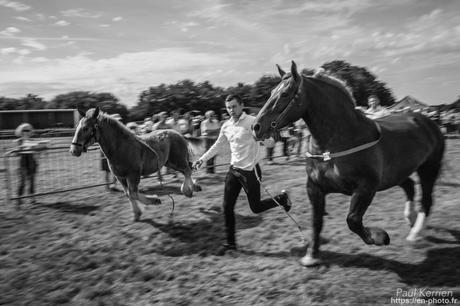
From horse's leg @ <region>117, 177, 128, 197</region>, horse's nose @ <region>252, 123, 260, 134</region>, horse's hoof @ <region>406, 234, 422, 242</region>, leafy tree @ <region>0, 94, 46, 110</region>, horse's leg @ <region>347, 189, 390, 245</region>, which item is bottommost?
horse's hoof @ <region>406, 234, 422, 242</region>

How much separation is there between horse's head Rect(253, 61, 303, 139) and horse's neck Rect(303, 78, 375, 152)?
0.14 meters

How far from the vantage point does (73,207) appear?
26.6ft

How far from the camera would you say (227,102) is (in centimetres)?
503

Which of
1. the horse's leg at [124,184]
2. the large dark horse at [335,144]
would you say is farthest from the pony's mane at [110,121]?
the large dark horse at [335,144]

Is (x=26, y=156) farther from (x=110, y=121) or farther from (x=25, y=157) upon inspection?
(x=110, y=121)

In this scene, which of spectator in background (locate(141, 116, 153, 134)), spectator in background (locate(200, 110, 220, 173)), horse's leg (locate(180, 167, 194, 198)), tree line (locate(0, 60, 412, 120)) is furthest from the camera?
tree line (locate(0, 60, 412, 120))

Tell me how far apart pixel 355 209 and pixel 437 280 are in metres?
1.06

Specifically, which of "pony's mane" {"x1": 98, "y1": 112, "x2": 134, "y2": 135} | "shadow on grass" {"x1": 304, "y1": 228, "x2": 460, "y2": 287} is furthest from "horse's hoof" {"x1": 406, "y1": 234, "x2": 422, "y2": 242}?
"pony's mane" {"x1": 98, "y1": 112, "x2": 134, "y2": 135}

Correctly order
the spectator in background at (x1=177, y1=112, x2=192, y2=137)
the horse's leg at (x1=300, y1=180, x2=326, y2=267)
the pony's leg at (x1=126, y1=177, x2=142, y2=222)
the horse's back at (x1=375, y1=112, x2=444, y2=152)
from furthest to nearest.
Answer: the spectator in background at (x1=177, y1=112, x2=192, y2=137), the pony's leg at (x1=126, y1=177, x2=142, y2=222), the horse's back at (x1=375, y1=112, x2=444, y2=152), the horse's leg at (x1=300, y1=180, x2=326, y2=267)

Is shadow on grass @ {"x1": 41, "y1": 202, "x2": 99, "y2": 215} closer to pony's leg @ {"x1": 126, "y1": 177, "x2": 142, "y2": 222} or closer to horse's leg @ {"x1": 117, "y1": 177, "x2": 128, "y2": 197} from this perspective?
horse's leg @ {"x1": 117, "y1": 177, "x2": 128, "y2": 197}

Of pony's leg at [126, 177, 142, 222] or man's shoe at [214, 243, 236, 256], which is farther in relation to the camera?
pony's leg at [126, 177, 142, 222]

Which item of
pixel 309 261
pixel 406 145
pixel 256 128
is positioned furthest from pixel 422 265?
pixel 256 128

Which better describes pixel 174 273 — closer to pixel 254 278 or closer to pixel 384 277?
pixel 254 278

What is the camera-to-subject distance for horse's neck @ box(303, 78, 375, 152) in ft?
13.4
